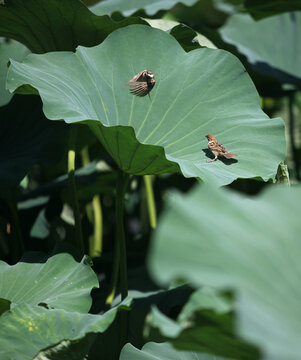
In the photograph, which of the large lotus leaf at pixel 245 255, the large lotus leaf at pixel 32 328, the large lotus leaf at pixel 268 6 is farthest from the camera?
the large lotus leaf at pixel 268 6

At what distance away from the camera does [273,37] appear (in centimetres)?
302

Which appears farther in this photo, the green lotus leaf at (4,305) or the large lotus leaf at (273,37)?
the large lotus leaf at (273,37)

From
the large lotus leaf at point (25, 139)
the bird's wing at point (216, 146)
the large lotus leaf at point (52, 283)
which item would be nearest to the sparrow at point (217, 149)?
the bird's wing at point (216, 146)

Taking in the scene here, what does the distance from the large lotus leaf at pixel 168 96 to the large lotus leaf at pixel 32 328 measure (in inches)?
15.5

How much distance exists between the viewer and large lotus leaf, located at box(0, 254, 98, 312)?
49.6 inches

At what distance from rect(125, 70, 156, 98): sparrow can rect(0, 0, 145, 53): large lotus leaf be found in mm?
190

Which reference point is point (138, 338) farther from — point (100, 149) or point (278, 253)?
point (278, 253)

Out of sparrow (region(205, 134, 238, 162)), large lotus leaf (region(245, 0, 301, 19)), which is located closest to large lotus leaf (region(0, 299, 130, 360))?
→ sparrow (region(205, 134, 238, 162))

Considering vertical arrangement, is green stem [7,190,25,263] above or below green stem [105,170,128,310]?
below

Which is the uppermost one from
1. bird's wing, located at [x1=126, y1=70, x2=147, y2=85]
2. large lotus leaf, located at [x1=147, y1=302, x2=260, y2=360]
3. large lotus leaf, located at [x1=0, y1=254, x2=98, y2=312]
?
large lotus leaf, located at [x1=147, y1=302, x2=260, y2=360]

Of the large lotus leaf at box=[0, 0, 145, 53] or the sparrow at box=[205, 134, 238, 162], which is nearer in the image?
the sparrow at box=[205, 134, 238, 162]

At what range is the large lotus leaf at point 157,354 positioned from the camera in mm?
1188

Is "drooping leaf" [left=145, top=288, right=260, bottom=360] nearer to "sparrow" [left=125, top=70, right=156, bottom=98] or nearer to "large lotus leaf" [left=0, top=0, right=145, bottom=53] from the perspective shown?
"sparrow" [left=125, top=70, right=156, bottom=98]

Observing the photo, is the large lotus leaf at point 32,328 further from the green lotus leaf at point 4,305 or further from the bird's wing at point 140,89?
the bird's wing at point 140,89
